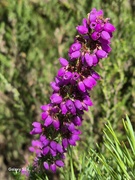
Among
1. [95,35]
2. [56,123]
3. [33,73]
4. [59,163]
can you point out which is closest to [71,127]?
[56,123]

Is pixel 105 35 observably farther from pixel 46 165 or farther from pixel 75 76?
pixel 46 165

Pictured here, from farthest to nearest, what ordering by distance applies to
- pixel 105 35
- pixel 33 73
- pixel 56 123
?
pixel 33 73 < pixel 56 123 < pixel 105 35

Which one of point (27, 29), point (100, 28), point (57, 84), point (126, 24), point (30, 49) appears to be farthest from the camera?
point (30, 49)

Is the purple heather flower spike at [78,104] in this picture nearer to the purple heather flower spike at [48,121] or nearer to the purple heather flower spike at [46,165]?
the purple heather flower spike at [48,121]

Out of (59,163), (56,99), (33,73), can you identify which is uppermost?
(33,73)

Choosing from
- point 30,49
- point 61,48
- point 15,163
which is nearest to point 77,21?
point 61,48

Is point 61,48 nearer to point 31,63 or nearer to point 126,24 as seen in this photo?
point 31,63

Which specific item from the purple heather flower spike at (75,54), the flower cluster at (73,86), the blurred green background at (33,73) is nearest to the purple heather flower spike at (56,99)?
the flower cluster at (73,86)

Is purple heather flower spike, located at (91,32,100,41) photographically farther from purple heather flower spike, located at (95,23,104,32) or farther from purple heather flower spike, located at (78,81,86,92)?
purple heather flower spike, located at (78,81,86,92)

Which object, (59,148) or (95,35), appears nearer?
(95,35)
